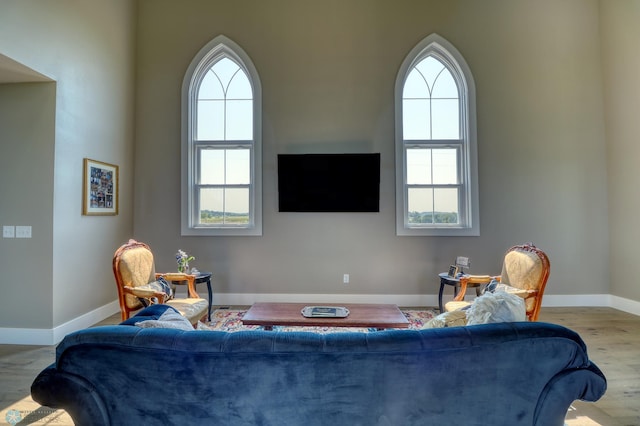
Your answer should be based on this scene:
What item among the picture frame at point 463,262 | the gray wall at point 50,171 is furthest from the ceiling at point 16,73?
the picture frame at point 463,262

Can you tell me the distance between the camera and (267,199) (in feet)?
13.9

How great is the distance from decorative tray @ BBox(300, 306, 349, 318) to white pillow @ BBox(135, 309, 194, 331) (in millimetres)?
1219

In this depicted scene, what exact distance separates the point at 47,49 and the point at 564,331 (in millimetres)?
4308

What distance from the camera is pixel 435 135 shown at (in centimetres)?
430

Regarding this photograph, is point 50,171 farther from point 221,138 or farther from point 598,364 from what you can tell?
point 598,364

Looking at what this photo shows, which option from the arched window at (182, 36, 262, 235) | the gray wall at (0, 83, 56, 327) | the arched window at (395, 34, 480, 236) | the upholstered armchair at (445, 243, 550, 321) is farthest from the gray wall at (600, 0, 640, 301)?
the gray wall at (0, 83, 56, 327)

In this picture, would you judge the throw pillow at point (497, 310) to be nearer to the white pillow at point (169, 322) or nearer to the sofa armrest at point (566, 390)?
the sofa armrest at point (566, 390)

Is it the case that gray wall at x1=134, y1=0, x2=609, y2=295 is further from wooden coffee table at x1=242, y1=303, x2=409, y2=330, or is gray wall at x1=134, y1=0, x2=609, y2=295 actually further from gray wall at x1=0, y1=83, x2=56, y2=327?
wooden coffee table at x1=242, y1=303, x2=409, y2=330

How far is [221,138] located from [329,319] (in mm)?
3040

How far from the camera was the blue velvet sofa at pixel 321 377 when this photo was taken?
106 centimetres

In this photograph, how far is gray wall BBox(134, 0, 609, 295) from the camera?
4156 millimetres

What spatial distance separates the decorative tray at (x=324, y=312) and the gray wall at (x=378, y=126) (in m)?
1.45

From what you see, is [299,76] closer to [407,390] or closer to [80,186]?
[80,186]

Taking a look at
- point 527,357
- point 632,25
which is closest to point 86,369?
point 527,357
